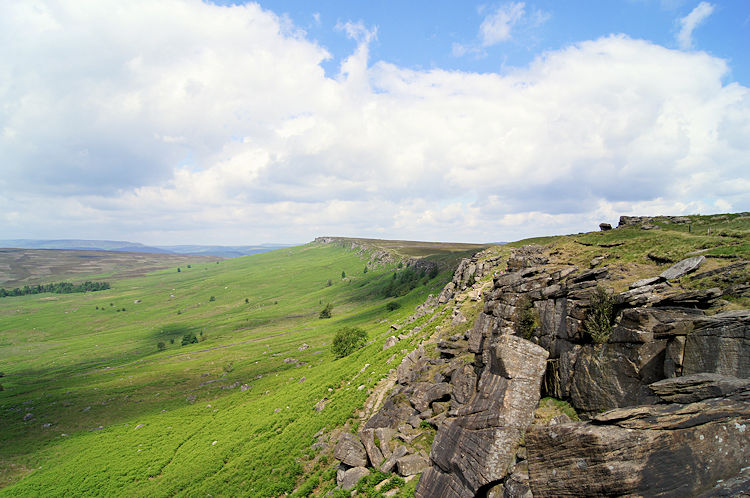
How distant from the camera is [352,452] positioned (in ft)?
90.0

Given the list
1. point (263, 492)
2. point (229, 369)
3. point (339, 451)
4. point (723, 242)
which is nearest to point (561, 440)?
point (339, 451)

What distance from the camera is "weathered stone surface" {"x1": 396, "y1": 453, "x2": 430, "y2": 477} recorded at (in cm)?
2261

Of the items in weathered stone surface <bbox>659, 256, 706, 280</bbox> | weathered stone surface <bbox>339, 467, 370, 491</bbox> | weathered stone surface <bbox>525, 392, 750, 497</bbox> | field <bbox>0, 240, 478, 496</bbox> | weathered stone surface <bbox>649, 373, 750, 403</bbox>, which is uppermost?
weathered stone surface <bbox>659, 256, 706, 280</bbox>

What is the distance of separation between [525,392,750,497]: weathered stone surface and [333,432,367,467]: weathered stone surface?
1674 centimetres

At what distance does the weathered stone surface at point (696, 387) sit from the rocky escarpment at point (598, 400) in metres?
0.04

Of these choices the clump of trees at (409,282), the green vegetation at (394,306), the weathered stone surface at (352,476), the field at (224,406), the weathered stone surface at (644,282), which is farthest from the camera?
the clump of trees at (409,282)

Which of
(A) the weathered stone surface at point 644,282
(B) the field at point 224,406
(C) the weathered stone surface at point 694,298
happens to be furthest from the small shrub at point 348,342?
(C) the weathered stone surface at point 694,298

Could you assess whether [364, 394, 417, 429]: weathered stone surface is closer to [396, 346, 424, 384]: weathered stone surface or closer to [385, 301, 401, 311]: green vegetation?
[396, 346, 424, 384]: weathered stone surface

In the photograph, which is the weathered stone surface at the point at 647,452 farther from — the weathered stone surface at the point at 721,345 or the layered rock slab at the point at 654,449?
the weathered stone surface at the point at 721,345

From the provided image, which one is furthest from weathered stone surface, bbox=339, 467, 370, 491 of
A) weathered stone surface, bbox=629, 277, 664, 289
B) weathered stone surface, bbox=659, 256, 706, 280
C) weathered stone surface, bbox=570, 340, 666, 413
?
weathered stone surface, bbox=659, 256, 706, 280

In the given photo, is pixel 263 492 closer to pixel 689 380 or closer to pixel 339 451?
pixel 339 451

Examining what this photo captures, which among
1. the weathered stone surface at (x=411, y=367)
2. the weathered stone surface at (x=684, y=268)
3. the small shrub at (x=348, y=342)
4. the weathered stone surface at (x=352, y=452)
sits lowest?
the small shrub at (x=348, y=342)

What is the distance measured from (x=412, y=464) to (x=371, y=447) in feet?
16.5

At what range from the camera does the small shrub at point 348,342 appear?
82812 millimetres
